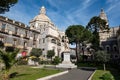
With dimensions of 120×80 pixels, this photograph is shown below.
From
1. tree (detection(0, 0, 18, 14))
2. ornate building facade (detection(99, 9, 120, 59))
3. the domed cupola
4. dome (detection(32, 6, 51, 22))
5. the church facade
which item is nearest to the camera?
tree (detection(0, 0, 18, 14))

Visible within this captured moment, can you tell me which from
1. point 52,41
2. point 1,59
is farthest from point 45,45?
point 1,59

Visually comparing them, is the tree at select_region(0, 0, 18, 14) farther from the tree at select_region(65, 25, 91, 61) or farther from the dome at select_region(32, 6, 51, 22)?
the dome at select_region(32, 6, 51, 22)

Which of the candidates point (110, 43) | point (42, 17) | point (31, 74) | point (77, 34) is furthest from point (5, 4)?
point (110, 43)

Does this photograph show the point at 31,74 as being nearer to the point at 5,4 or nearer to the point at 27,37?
the point at 5,4

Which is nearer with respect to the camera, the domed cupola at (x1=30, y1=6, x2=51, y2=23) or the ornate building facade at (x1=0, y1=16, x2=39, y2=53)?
the ornate building facade at (x1=0, y1=16, x2=39, y2=53)

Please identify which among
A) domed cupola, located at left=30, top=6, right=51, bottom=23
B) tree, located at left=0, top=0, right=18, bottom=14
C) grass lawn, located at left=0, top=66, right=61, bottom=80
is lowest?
grass lawn, located at left=0, top=66, right=61, bottom=80

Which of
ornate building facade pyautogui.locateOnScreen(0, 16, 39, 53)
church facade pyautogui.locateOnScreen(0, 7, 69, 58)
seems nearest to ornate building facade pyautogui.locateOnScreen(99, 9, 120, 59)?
church facade pyautogui.locateOnScreen(0, 7, 69, 58)

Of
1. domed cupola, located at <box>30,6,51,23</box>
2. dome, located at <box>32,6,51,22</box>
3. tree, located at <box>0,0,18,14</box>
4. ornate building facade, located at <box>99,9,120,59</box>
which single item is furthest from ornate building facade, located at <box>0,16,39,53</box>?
ornate building facade, located at <box>99,9,120,59</box>

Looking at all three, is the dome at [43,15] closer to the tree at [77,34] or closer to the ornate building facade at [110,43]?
the tree at [77,34]

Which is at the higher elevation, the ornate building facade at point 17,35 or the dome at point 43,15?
the dome at point 43,15

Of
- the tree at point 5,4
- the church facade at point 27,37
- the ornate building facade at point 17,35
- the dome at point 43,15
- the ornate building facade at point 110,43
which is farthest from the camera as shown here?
the dome at point 43,15

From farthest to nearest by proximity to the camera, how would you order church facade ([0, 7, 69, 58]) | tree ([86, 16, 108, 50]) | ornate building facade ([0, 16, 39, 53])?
tree ([86, 16, 108, 50]) < church facade ([0, 7, 69, 58]) < ornate building facade ([0, 16, 39, 53])

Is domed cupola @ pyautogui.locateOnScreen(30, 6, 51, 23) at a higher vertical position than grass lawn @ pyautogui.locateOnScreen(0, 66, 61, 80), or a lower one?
higher

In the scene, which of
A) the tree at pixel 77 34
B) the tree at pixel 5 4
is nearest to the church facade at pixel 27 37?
the tree at pixel 77 34
